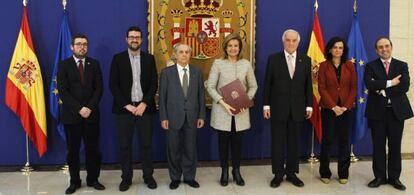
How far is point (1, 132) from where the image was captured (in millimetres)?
4574

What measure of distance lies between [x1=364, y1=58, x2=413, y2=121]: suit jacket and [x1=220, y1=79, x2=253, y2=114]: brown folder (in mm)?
1198

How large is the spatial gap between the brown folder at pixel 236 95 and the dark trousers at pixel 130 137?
2.49ft

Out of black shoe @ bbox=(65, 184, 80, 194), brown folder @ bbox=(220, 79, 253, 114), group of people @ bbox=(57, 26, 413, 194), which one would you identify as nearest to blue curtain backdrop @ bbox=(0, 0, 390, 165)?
group of people @ bbox=(57, 26, 413, 194)

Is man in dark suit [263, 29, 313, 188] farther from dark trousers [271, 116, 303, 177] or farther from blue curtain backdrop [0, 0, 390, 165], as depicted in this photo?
blue curtain backdrop [0, 0, 390, 165]

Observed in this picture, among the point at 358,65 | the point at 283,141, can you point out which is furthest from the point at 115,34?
the point at 358,65

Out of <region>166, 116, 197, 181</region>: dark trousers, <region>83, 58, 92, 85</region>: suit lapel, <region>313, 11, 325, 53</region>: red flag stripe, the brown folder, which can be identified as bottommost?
<region>166, 116, 197, 181</region>: dark trousers

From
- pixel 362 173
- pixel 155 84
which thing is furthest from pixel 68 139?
pixel 362 173

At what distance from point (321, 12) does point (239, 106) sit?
6.41 ft

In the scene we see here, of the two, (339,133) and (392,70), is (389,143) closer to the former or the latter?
(339,133)

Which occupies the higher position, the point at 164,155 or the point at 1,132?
the point at 1,132

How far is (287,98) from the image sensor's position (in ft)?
12.6

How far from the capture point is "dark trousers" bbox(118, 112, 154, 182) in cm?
378

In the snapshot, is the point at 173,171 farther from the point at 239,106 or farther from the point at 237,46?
the point at 237,46

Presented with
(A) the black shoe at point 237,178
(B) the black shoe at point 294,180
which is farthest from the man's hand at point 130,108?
(B) the black shoe at point 294,180
